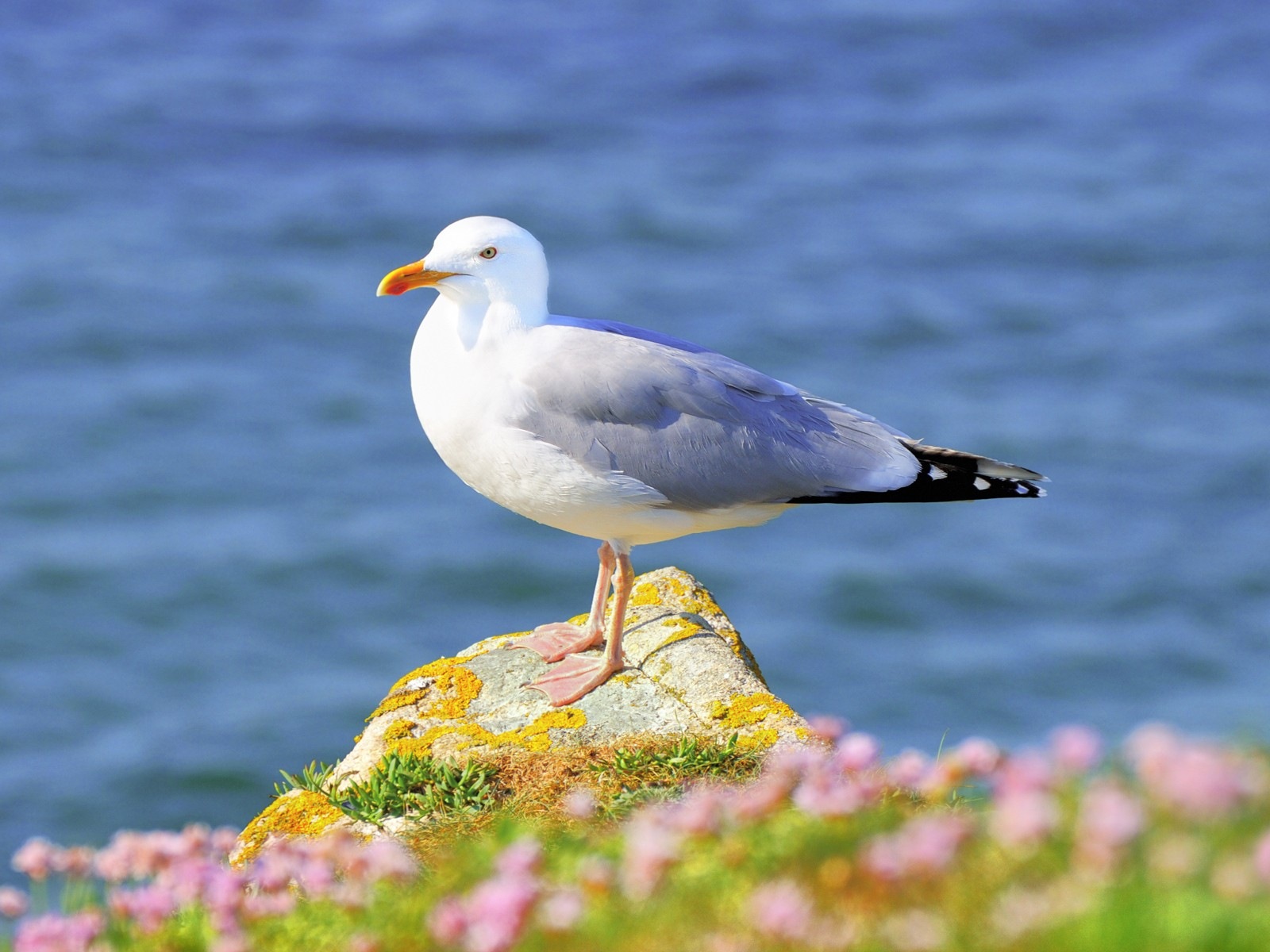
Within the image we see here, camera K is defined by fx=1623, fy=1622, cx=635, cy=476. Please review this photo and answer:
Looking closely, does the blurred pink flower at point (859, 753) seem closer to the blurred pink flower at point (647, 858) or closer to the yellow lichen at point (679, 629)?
the blurred pink flower at point (647, 858)

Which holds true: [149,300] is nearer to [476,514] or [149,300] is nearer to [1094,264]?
[476,514]

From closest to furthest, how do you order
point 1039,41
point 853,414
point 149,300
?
A: point 853,414 < point 149,300 < point 1039,41

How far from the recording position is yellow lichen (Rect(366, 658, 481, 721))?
21.1 ft

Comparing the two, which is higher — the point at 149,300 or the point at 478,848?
the point at 149,300

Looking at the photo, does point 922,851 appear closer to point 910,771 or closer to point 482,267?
point 910,771

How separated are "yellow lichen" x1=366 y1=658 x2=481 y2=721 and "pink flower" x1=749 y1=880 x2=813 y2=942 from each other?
Result: 3.45m

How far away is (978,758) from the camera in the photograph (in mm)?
3611

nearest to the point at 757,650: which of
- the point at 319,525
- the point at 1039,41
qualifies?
the point at 319,525

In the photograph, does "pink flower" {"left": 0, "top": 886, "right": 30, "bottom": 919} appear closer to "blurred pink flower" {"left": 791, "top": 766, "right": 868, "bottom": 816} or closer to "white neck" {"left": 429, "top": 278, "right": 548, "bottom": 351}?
"blurred pink flower" {"left": 791, "top": 766, "right": 868, "bottom": 816}

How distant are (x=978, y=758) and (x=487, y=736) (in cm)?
289

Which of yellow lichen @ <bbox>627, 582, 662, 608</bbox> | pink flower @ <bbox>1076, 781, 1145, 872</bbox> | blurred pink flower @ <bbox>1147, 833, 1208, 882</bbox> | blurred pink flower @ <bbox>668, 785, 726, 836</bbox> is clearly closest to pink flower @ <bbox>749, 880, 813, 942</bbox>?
blurred pink flower @ <bbox>668, 785, 726, 836</bbox>

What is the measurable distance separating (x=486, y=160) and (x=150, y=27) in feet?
23.5

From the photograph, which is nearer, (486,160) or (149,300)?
(149,300)

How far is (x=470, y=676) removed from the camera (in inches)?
263
